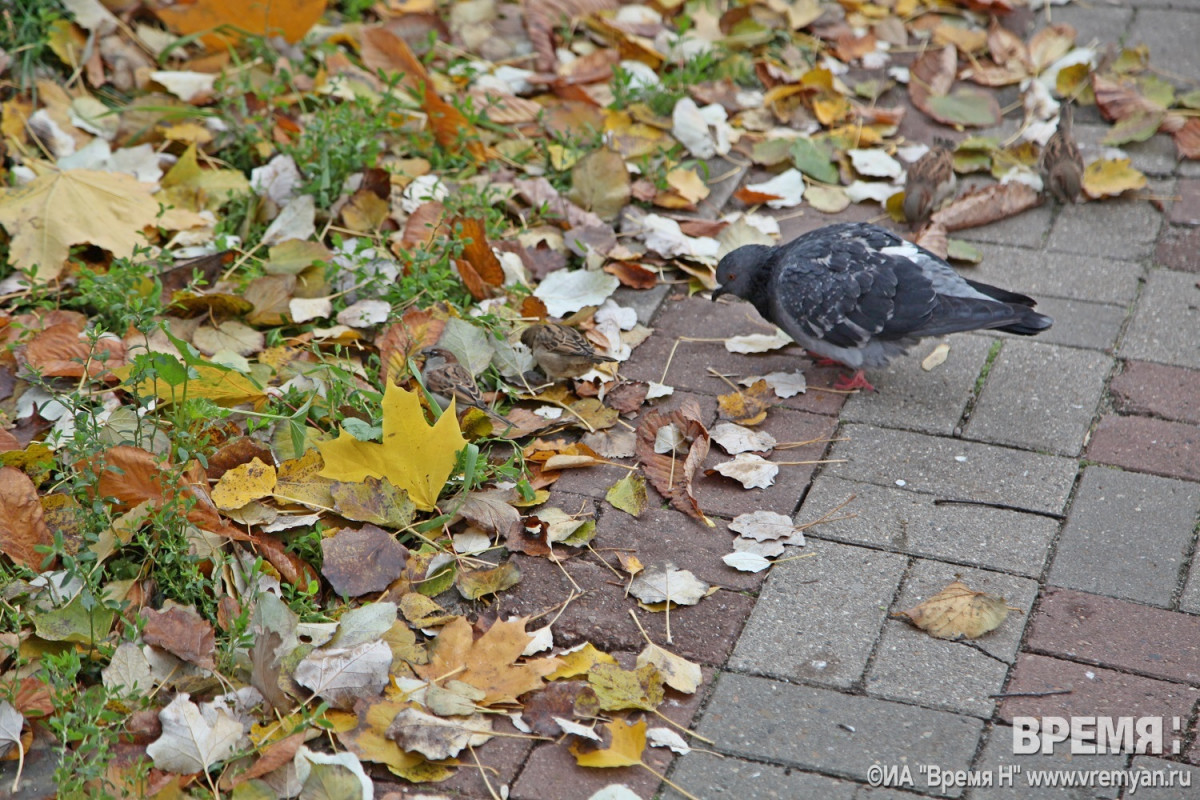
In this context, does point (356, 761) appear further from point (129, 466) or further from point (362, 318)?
point (362, 318)

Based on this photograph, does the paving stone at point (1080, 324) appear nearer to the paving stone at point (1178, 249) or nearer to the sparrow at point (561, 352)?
the paving stone at point (1178, 249)

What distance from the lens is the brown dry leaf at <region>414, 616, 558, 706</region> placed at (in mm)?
2654

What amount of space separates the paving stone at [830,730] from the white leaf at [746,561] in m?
0.40

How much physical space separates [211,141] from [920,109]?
10.5 ft

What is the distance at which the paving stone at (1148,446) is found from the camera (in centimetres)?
336

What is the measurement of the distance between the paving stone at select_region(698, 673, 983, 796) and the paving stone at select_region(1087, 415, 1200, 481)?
47.9 inches

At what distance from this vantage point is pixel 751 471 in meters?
3.37

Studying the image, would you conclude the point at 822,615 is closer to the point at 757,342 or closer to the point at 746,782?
the point at 746,782

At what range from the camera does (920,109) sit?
5.30m

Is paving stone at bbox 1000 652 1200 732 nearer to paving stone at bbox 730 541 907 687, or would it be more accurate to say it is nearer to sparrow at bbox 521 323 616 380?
paving stone at bbox 730 541 907 687

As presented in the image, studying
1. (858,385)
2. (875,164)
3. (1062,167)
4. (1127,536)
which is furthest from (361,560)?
(1062,167)

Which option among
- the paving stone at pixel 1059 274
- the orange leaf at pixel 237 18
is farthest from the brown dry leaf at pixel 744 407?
the orange leaf at pixel 237 18

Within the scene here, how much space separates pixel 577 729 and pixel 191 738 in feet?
2.77

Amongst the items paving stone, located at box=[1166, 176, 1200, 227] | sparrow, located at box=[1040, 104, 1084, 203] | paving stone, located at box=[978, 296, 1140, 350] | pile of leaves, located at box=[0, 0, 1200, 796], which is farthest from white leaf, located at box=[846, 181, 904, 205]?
paving stone, located at box=[1166, 176, 1200, 227]
